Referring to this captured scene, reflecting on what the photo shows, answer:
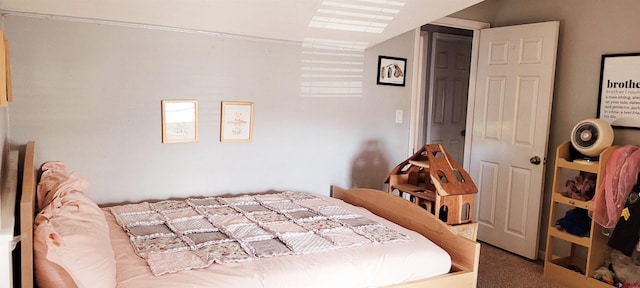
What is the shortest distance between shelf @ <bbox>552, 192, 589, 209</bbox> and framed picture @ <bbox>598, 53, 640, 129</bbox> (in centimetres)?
59

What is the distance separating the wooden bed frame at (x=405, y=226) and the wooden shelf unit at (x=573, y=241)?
1.26 meters

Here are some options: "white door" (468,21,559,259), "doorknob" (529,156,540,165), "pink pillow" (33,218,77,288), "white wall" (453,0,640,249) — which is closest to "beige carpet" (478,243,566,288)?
"white door" (468,21,559,259)

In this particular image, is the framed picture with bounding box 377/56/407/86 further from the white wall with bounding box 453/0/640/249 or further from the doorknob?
the doorknob

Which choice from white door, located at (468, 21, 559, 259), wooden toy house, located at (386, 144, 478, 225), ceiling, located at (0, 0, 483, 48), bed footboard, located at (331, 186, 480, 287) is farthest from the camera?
white door, located at (468, 21, 559, 259)

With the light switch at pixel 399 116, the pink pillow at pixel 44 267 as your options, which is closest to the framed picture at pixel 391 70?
the light switch at pixel 399 116

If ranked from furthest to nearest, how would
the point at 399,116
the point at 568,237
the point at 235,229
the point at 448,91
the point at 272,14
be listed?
the point at 448,91 → the point at 399,116 → the point at 568,237 → the point at 272,14 → the point at 235,229

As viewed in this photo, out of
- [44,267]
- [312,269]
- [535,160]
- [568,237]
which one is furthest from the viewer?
[535,160]

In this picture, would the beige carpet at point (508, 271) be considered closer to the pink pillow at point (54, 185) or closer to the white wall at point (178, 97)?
the white wall at point (178, 97)

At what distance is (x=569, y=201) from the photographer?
3160 mm

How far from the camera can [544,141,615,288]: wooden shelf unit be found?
119 inches

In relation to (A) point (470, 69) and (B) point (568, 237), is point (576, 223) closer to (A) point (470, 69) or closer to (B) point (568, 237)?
(B) point (568, 237)

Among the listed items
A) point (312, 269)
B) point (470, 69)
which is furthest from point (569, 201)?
point (312, 269)

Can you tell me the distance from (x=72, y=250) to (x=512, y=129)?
10.8ft

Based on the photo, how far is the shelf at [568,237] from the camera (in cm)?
308
